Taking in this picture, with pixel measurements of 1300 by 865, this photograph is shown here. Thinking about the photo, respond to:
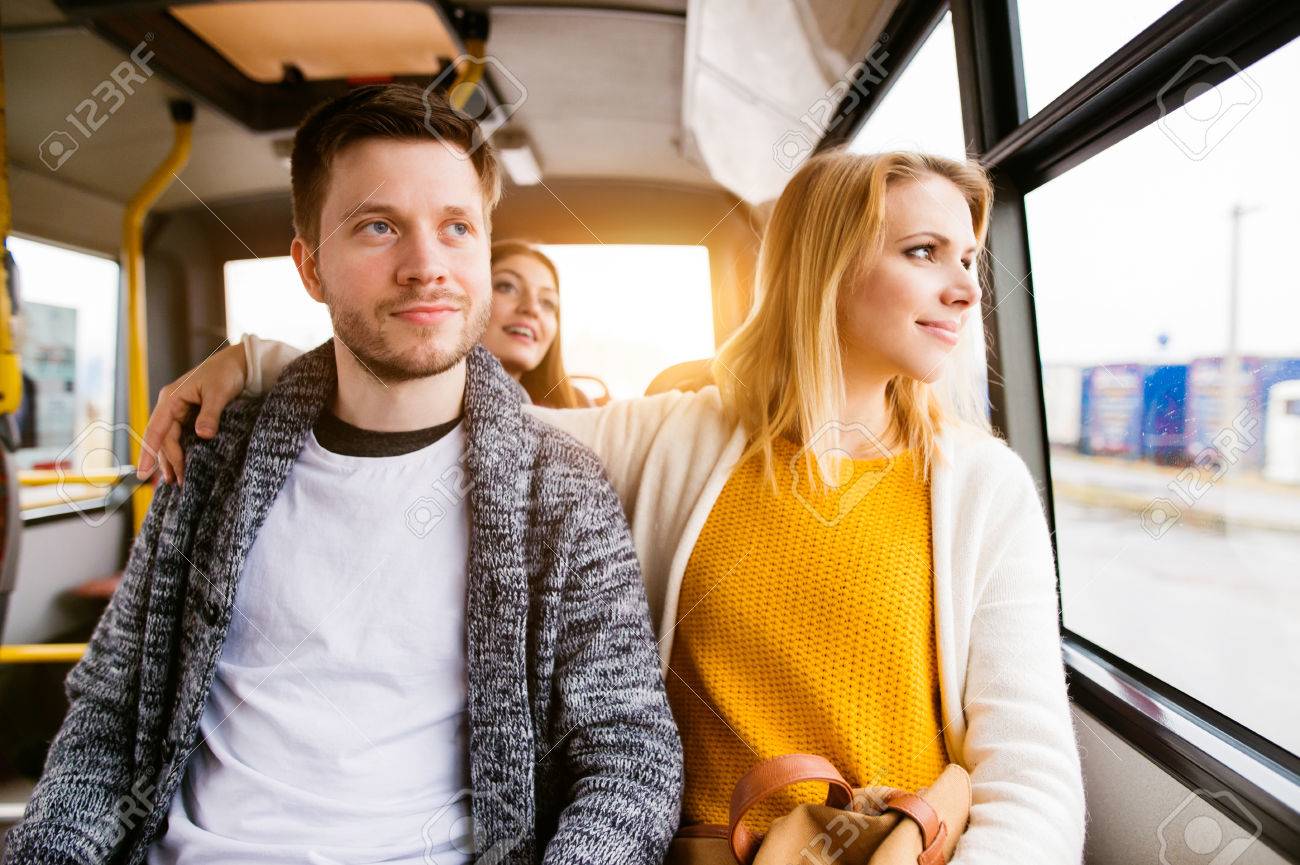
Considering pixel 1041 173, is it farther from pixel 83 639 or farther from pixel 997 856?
pixel 83 639

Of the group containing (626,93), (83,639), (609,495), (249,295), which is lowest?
(83,639)

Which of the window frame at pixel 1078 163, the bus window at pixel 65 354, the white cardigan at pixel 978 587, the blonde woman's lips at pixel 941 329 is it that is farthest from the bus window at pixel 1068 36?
the bus window at pixel 65 354

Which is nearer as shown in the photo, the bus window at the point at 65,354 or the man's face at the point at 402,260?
the man's face at the point at 402,260

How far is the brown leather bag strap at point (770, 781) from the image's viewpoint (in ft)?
3.09

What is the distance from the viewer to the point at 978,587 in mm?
1260

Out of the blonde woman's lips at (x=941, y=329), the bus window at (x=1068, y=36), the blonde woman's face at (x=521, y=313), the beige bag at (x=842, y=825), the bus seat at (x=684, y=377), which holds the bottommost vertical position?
the beige bag at (x=842, y=825)

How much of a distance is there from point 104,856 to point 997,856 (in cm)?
135

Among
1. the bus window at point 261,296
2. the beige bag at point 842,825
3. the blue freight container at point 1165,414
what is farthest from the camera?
the bus window at point 261,296

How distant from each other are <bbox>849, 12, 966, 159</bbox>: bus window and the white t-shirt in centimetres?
113

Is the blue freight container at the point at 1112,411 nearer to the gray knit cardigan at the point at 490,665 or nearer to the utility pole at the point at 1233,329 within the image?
the utility pole at the point at 1233,329

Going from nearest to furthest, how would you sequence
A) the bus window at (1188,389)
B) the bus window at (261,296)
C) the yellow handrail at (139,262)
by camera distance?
1. the bus window at (1188,389)
2. the yellow handrail at (139,262)
3. the bus window at (261,296)

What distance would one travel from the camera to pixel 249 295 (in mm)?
3354

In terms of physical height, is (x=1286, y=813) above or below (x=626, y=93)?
below

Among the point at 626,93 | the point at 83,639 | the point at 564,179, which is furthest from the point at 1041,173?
the point at 83,639
